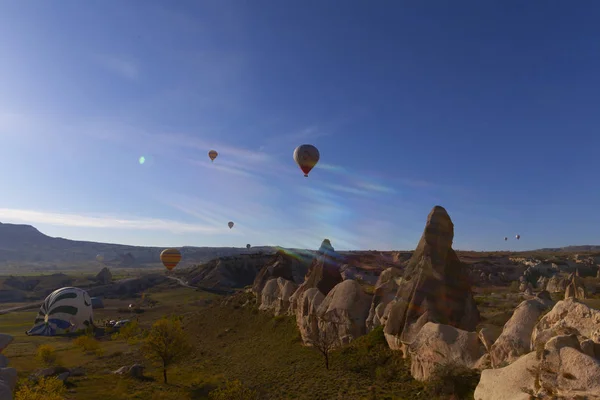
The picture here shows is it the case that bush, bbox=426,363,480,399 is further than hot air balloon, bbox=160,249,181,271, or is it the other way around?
hot air balloon, bbox=160,249,181,271

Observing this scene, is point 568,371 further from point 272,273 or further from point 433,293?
point 272,273

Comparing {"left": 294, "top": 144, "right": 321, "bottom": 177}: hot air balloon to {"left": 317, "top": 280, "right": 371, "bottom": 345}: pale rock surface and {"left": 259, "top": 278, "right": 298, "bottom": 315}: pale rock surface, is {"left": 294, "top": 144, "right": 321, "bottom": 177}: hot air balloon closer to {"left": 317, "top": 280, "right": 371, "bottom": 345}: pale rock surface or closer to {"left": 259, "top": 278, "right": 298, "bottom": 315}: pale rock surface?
{"left": 259, "top": 278, "right": 298, "bottom": 315}: pale rock surface

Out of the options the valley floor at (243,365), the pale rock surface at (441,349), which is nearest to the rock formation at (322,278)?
the valley floor at (243,365)

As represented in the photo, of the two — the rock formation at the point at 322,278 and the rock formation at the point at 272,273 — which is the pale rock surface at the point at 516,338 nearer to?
the rock formation at the point at 322,278

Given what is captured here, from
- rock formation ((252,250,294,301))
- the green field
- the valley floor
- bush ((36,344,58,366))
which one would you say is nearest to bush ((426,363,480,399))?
the green field

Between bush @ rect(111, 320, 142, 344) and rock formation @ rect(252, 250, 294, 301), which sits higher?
rock formation @ rect(252, 250, 294, 301)

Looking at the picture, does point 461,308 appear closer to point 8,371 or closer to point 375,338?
point 375,338

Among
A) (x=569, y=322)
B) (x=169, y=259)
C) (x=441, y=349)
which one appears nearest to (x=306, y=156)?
(x=441, y=349)

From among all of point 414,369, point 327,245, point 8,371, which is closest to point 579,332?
point 414,369
